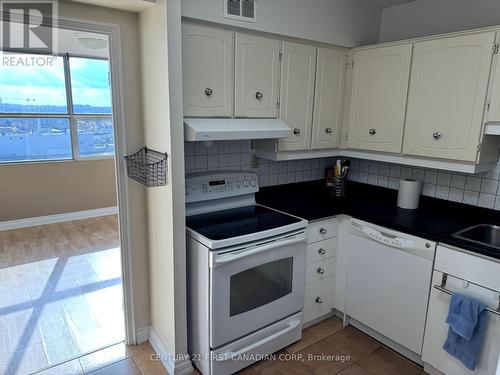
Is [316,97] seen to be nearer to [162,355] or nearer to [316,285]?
[316,285]

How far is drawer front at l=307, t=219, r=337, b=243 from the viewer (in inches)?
92.4

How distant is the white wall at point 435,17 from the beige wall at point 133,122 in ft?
6.44

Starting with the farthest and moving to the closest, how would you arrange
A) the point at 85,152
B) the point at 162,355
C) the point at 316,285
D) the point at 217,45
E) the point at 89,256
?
1. the point at 85,152
2. the point at 89,256
3. the point at 316,285
4. the point at 162,355
5. the point at 217,45

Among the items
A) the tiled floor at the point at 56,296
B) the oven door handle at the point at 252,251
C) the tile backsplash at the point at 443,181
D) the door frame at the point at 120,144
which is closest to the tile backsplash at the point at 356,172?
the tile backsplash at the point at 443,181

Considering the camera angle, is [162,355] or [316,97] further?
[316,97]

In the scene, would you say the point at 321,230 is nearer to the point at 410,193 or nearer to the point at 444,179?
the point at 410,193

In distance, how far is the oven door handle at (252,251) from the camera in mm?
1842

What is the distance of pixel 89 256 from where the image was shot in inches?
146

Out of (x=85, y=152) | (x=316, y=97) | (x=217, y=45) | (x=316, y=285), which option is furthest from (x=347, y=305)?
(x=85, y=152)

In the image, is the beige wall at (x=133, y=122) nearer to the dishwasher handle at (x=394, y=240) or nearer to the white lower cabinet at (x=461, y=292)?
the dishwasher handle at (x=394, y=240)

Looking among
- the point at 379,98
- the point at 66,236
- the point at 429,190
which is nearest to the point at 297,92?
the point at 379,98

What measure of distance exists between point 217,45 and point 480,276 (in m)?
1.90

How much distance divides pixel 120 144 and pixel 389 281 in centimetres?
188

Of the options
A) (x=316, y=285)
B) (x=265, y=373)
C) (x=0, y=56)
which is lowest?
(x=265, y=373)
